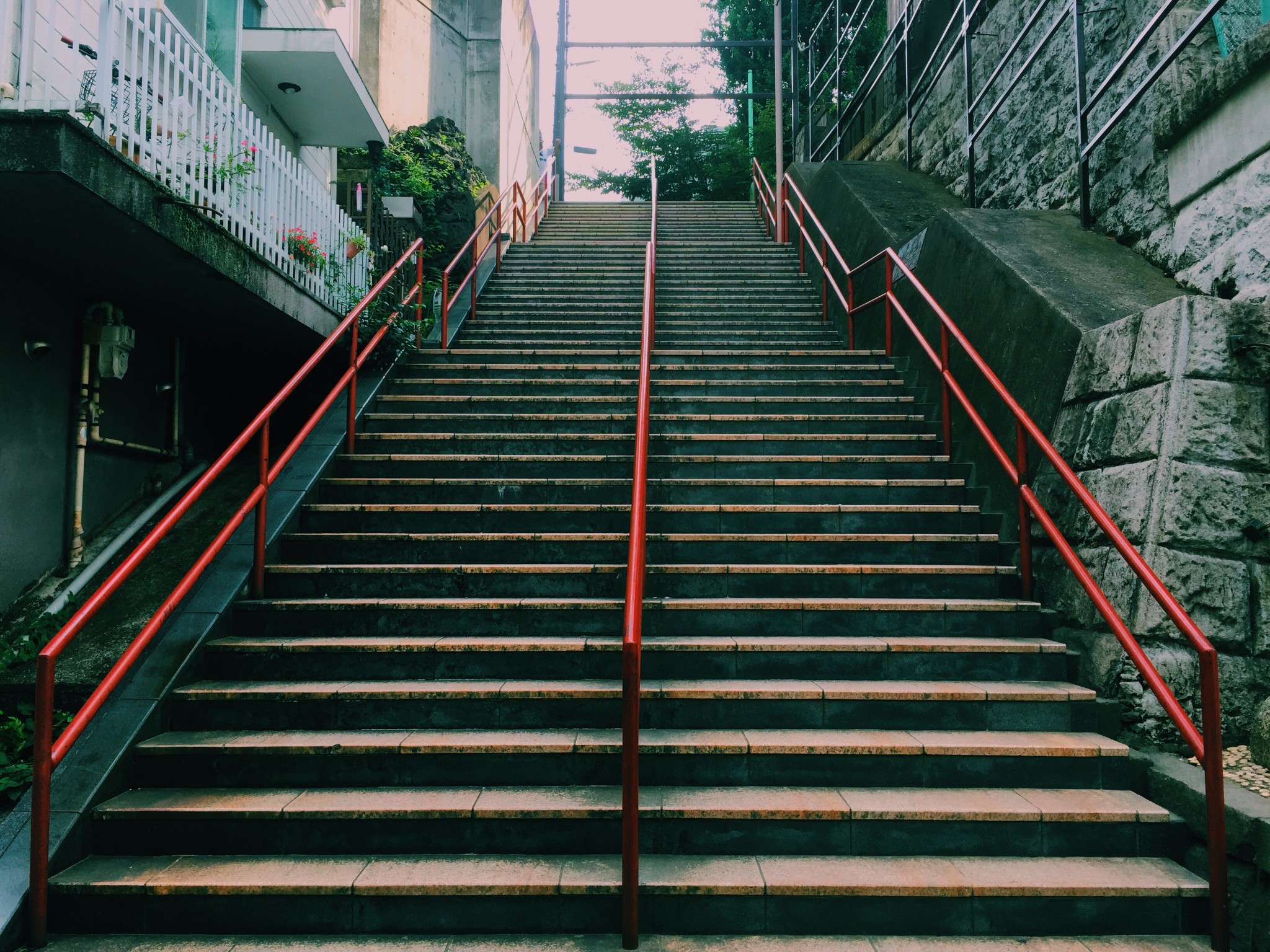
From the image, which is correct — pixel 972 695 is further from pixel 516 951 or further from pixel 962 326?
pixel 962 326

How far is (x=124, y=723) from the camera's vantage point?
3.19m

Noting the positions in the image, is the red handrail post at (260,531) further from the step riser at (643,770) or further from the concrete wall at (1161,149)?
the concrete wall at (1161,149)

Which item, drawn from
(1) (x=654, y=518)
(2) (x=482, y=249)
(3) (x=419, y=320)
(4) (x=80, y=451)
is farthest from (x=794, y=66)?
(4) (x=80, y=451)

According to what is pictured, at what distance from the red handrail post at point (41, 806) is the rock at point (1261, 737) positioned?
4107mm

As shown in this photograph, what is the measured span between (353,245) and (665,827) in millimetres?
7218

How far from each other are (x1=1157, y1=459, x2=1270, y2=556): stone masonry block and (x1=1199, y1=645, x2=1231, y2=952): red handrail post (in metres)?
0.89

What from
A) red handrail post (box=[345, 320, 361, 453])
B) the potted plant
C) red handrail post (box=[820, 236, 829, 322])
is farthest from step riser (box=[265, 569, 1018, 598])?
the potted plant

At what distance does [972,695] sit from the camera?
10.9 ft

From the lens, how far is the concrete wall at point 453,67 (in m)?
14.2

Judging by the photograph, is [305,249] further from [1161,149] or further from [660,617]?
[1161,149]

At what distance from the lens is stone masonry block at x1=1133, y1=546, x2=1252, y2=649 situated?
3.08 meters

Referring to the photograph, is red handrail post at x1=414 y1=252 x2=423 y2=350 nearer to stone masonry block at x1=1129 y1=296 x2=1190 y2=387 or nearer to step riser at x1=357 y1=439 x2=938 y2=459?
step riser at x1=357 y1=439 x2=938 y2=459

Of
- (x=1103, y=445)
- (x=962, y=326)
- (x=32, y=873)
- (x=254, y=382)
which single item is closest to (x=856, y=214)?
(x=962, y=326)

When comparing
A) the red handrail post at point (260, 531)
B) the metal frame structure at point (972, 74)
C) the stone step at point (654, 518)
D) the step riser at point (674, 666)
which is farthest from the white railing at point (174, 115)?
the metal frame structure at point (972, 74)
